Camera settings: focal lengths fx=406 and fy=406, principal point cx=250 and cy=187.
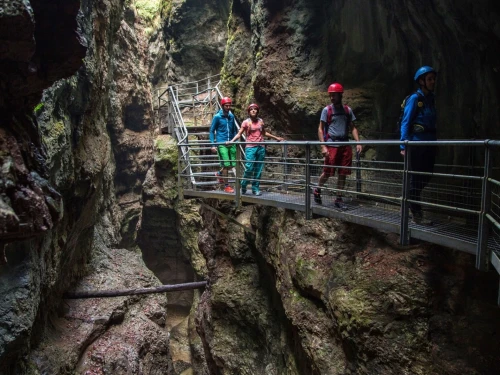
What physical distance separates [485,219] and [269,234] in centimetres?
477

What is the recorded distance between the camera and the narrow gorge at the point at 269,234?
4176 mm

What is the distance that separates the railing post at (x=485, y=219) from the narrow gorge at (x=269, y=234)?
101 centimetres

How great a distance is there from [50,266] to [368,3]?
7146mm

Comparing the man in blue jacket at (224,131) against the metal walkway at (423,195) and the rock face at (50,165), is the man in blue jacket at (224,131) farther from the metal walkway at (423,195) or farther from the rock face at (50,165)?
the rock face at (50,165)

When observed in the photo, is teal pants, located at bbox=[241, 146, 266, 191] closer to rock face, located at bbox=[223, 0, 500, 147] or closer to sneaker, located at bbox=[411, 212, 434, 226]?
rock face, located at bbox=[223, 0, 500, 147]

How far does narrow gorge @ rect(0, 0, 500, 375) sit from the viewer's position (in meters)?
4.18

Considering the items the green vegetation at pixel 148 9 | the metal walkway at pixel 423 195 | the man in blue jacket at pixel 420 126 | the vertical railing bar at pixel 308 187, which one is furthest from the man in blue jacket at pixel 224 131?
the green vegetation at pixel 148 9

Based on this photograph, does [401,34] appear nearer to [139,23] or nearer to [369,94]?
[369,94]

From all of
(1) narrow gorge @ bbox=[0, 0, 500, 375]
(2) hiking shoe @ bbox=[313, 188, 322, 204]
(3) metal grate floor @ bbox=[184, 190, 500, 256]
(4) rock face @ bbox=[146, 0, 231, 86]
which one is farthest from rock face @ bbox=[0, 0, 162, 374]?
(4) rock face @ bbox=[146, 0, 231, 86]

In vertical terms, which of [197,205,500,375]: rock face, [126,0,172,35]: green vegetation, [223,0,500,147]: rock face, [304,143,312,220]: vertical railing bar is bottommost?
[197,205,500,375]: rock face

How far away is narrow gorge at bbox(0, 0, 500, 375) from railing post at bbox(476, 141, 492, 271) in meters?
1.01

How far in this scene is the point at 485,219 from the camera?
3.04m

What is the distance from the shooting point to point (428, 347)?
4.05m

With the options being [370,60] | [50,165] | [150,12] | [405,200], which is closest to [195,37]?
[150,12]
